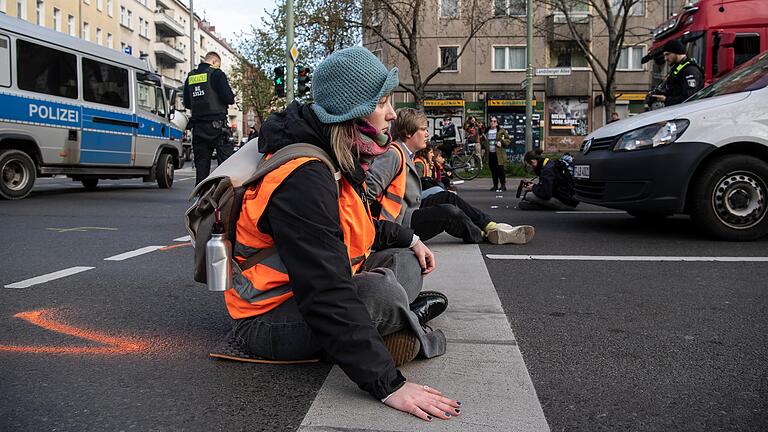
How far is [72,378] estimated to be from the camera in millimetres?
2562

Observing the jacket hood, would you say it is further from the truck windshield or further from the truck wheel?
the truck windshield

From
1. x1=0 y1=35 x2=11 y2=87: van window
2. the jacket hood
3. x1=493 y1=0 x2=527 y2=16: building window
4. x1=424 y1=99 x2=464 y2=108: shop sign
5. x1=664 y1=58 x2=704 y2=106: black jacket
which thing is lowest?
the jacket hood

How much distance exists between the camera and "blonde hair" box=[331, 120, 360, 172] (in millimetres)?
2369

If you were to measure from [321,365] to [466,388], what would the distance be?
0.59 metres

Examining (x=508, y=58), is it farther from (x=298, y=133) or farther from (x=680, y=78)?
(x=298, y=133)

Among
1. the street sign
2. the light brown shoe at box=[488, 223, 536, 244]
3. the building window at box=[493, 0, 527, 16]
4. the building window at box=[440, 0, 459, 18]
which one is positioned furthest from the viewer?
the building window at box=[440, 0, 459, 18]

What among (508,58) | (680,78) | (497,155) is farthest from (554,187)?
(508,58)

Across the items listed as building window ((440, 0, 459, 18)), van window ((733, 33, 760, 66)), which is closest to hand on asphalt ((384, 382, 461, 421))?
van window ((733, 33, 760, 66))

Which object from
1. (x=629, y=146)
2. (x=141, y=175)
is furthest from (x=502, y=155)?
(x=629, y=146)

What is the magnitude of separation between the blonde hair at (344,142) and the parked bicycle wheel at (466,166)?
17.0 meters

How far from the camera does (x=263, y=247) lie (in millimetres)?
2420

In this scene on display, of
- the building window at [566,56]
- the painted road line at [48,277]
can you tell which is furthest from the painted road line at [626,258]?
the building window at [566,56]

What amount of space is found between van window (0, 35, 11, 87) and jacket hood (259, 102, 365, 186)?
390 inches

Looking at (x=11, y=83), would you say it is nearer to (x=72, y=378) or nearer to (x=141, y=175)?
(x=141, y=175)
